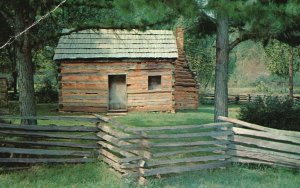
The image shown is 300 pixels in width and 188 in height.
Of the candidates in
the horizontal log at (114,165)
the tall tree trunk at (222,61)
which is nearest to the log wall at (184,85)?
the tall tree trunk at (222,61)

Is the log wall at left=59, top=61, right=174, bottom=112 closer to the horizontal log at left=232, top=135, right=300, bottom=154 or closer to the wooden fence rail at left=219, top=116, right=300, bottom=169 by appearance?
the wooden fence rail at left=219, top=116, right=300, bottom=169

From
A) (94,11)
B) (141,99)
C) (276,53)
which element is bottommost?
(141,99)

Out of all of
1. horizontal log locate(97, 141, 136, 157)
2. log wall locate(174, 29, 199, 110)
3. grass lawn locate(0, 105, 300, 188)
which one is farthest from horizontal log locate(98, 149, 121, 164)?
log wall locate(174, 29, 199, 110)

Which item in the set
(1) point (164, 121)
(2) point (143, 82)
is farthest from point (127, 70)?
(1) point (164, 121)

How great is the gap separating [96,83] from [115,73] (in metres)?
1.17

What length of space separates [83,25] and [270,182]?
6.38m

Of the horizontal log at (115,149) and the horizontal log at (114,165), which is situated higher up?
the horizontal log at (115,149)

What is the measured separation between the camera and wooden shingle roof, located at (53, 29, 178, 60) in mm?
22406

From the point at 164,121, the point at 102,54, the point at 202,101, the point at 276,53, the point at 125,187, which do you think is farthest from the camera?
the point at 276,53

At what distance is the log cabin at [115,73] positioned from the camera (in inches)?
890

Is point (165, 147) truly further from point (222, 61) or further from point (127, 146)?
point (222, 61)

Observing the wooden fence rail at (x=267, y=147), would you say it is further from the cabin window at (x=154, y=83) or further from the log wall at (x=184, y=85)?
the log wall at (x=184, y=85)

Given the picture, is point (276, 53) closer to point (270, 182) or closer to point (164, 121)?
point (164, 121)

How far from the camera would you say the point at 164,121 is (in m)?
19.0
